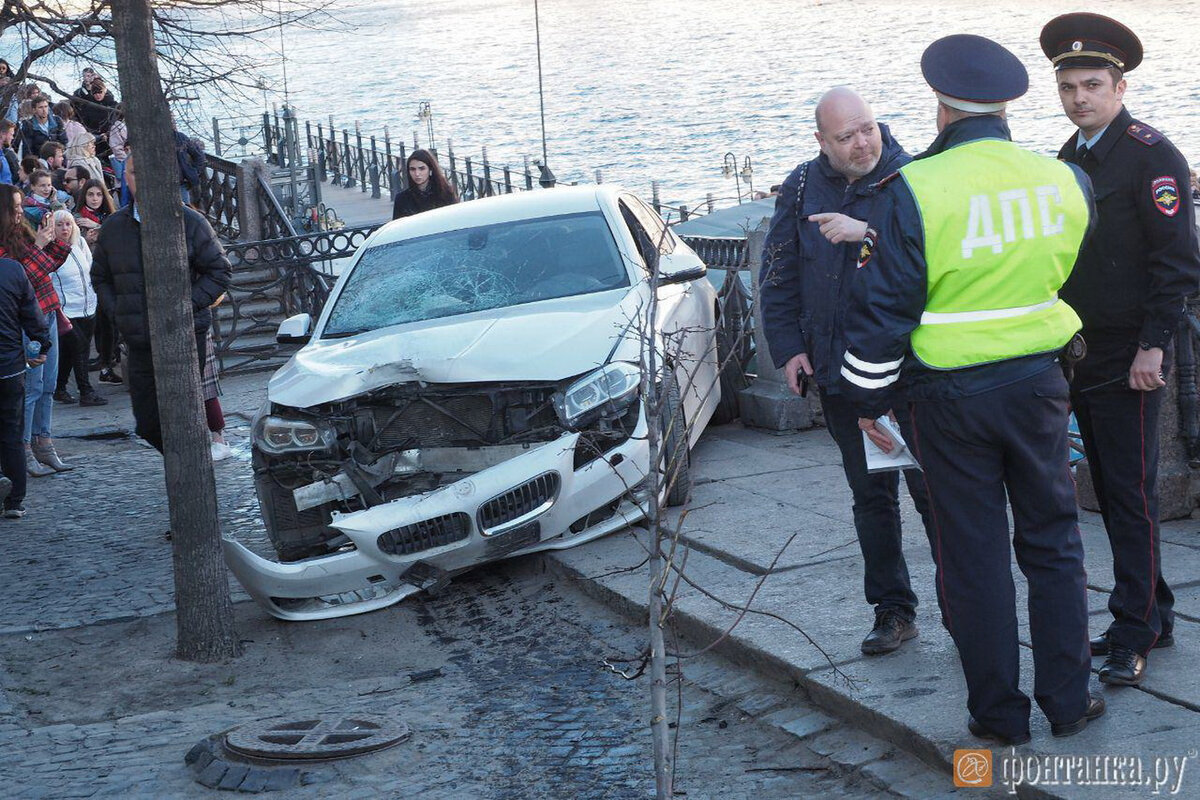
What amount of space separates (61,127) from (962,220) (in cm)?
1566

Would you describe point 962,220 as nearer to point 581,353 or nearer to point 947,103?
point 947,103

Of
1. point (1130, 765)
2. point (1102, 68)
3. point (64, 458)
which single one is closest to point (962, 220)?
point (1102, 68)

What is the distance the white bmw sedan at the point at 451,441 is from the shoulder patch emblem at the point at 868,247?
2.36 meters

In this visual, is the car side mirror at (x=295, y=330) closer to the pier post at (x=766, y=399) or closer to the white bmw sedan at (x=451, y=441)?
the white bmw sedan at (x=451, y=441)

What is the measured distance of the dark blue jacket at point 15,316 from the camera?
27.5ft

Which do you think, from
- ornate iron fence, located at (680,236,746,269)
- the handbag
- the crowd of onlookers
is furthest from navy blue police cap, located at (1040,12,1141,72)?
the handbag

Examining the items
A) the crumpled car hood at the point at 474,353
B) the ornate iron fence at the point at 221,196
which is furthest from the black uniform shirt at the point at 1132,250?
the ornate iron fence at the point at 221,196

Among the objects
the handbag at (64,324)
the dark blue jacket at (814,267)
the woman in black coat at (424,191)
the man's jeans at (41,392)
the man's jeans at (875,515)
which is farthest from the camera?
the handbag at (64,324)

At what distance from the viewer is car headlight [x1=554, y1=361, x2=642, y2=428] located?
21.3 ft

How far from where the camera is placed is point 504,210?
26.8ft

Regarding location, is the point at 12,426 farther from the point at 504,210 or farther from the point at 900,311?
the point at 900,311

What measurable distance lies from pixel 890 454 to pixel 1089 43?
1363 mm

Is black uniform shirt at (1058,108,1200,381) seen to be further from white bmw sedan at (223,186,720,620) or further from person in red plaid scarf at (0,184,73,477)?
person in red plaid scarf at (0,184,73,477)

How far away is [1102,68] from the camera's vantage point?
4.29 m
